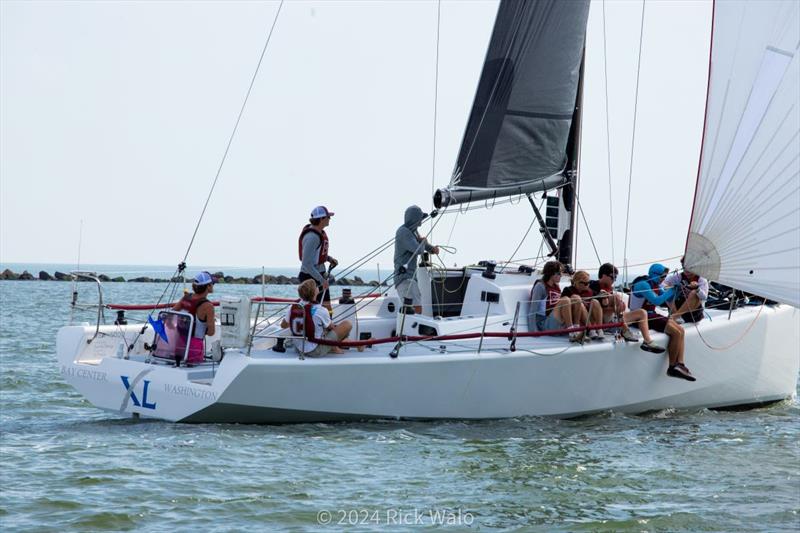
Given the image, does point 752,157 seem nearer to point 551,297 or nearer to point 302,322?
point 551,297

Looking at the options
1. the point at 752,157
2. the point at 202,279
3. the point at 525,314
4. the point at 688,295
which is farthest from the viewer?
the point at 688,295

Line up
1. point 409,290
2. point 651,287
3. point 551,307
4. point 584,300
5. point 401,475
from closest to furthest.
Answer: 1. point 401,475
2. point 551,307
3. point 584,300
4. point 409,290
5. point 651,287

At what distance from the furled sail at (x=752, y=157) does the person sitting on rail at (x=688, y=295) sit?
129 inches

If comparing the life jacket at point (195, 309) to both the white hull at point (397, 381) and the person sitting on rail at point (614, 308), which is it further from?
the person sitting on rail at point (614, 308)

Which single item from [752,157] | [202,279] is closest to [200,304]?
[202,279]

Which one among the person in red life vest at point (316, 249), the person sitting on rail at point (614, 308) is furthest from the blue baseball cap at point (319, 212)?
the person sitting on rail at point (614, 308)

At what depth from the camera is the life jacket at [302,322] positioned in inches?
414

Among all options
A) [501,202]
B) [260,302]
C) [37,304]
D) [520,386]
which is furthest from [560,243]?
[37,304]

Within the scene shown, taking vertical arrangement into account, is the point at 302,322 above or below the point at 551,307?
below

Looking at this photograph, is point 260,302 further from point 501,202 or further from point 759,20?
point 759,20

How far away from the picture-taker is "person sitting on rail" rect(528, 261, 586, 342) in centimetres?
1127

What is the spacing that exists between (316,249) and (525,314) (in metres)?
2.43

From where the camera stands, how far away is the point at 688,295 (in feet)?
39.5

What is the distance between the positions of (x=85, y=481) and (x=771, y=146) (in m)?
6.07
